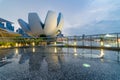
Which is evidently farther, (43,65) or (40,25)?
(40,25)

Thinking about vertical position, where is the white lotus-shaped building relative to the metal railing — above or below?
above

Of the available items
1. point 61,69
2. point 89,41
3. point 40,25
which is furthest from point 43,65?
point 40,25

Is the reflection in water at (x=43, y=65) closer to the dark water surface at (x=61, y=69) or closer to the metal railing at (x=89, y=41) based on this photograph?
the dark water surface at (x=61, y=69)

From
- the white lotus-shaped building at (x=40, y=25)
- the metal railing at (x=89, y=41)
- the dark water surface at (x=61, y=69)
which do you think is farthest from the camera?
the white lotus-shaped building at (x=40, y=25)

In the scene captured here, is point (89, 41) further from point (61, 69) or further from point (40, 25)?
point (40, 25)

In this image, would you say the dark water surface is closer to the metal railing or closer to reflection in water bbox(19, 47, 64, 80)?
reflection in water bbox(19, 47, 64, 80)

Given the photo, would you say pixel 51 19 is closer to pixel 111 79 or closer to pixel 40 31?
pixel 40 31

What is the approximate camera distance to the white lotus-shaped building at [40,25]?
A: 4247 cm

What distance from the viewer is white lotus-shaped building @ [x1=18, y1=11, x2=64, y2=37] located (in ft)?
139

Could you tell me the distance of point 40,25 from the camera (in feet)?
144

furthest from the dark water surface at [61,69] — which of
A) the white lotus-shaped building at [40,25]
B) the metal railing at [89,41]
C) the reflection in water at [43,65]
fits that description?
the white lotus-shaped building at [40,25]

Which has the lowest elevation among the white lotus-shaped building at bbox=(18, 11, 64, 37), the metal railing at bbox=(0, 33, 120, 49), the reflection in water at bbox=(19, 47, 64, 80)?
the reflection in water at bbox=(19, 47, 64, 80)

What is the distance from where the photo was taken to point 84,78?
9.89ft

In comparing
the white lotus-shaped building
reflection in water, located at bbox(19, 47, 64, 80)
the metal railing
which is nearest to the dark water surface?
reflection in water, located at bbox(19, 47, 64, 80)
